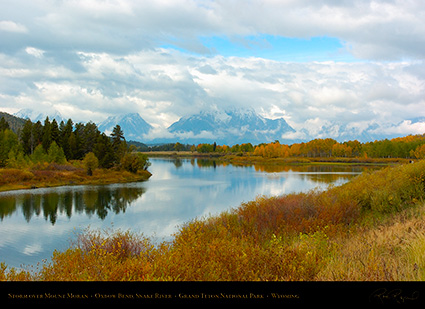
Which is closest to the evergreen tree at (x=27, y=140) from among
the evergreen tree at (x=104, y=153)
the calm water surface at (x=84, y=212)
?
the evergreen tree at (x=104, y=153)

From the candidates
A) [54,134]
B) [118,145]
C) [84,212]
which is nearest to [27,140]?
[54,134]

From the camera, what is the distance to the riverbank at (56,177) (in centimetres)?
5665

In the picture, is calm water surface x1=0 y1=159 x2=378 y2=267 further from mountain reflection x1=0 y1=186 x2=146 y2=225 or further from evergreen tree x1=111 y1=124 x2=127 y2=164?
evergreen tree x1=111 y1=124 x2=127 y2=164

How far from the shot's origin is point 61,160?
7750cm

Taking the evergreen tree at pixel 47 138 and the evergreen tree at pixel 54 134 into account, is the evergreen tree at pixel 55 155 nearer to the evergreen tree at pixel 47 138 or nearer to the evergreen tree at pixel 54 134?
the evergreen tree at pixel 47 138

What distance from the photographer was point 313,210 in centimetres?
1800

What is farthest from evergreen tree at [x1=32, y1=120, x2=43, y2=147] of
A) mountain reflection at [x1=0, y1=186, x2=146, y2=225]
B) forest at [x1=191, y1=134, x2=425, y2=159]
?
forest at [x1=191, y1=134, x2=425, y2=159]

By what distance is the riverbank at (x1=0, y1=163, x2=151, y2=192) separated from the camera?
2230 inches

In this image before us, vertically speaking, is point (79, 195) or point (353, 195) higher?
point (353, 195)
